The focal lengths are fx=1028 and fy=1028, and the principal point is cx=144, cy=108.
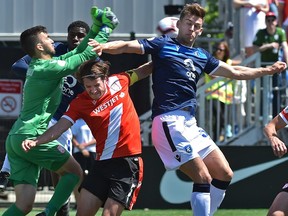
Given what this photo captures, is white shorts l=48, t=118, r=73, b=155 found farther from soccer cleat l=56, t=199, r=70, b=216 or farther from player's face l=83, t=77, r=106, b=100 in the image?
player's face l=83, t=77, r=106, b=100

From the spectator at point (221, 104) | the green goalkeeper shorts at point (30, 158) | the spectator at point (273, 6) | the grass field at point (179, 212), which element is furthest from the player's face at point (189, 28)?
the spectator at point (273, 6)

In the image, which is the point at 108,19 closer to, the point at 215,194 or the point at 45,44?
the point at 45,44

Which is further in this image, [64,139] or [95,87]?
[64,139]

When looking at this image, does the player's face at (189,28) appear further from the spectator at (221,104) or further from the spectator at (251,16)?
the spectator at (251,16)

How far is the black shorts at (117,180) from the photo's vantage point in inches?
365

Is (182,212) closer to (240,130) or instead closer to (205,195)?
(240,130)

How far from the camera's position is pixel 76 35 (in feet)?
35.0

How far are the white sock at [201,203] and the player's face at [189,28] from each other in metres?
1.47

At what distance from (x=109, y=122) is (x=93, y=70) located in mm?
497

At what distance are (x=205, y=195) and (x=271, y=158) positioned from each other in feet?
15.9

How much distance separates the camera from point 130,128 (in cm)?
946

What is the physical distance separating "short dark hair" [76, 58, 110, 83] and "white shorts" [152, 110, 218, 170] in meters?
0.88

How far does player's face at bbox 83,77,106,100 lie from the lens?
30.6ft

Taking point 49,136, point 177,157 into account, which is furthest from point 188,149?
point 49,136
